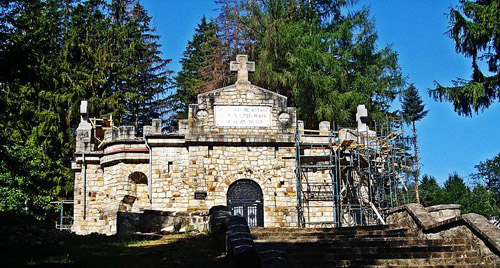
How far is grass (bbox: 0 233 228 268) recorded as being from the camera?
444 inches

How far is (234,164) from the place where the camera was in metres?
22.0

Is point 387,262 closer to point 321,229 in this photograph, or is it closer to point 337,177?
point 321,229

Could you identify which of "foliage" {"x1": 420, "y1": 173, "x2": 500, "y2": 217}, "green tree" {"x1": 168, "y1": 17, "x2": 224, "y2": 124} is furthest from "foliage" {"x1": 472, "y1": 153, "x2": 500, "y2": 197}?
"green tree" {"x1": 168, "y1": 17, "x2": 224, "y2": 124}

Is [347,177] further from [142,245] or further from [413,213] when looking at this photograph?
[142,245]

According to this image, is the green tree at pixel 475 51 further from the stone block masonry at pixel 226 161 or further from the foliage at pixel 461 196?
the foliage at pixel 461 196

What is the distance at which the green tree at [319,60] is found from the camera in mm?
31156

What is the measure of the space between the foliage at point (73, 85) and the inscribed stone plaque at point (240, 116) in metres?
10.5

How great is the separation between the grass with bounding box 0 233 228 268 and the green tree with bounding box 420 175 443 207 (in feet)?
104

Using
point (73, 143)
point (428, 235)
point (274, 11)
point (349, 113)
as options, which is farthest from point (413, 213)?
point (73, 143)

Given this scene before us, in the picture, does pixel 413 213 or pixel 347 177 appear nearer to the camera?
pixel 413 213

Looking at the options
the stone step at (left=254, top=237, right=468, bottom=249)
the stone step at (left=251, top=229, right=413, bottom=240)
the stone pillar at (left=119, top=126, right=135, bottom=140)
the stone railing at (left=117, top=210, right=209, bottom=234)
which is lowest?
the stone step at (left=254, top=237, right=468, bottom=249)

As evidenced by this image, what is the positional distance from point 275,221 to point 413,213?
720 centimetres

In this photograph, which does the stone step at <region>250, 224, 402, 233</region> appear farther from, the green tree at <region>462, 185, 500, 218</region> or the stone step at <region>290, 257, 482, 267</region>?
the green tree at <region>462, 185, 500, 218</region>

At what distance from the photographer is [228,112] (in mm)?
22172
